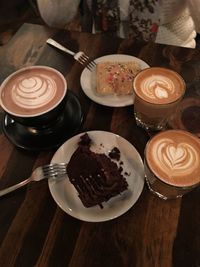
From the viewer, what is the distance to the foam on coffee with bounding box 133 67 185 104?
91 centimetres

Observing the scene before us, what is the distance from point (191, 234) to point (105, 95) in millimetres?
558

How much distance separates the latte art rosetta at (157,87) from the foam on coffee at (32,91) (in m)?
0.28

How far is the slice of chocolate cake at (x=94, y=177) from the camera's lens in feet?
2.52

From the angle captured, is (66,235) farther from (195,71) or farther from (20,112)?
(195,71)

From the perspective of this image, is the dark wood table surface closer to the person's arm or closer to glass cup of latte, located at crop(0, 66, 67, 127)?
glass cup of latte, located at crop(0, 66, 67, 127)

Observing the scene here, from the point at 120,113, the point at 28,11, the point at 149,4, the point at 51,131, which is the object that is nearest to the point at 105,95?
the point at 120,113

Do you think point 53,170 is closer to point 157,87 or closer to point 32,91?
point 32,91

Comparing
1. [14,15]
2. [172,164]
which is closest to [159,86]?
[172,164]

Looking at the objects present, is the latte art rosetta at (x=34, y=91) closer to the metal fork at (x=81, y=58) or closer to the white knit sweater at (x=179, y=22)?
the metal fork at (x=81, y=58)

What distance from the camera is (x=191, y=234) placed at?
73 cm

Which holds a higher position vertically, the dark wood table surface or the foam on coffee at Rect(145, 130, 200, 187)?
the foam on coffee at Rect(145, 130, 200, 187)

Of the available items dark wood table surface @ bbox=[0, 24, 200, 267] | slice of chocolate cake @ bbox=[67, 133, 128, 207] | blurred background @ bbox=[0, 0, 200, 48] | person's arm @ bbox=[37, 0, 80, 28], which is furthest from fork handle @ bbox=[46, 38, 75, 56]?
blurred background @ bbox=[0, 0, 200, 48]

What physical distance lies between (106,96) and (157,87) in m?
0.20

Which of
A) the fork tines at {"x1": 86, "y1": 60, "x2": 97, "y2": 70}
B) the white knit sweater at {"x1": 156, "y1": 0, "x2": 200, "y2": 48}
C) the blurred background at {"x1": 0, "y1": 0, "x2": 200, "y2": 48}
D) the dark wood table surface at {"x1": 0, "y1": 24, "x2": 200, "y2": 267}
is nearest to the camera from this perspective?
the dark wood table surface at {"x1": 0, "y1": 24, "x2": 200, "y2": 267}
